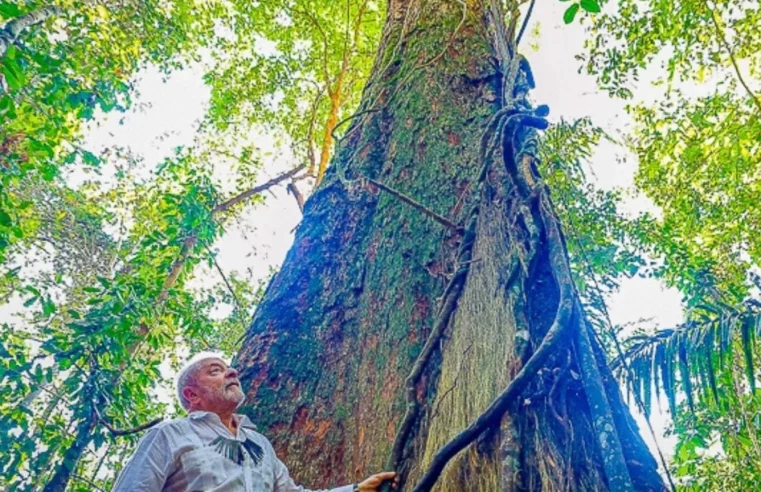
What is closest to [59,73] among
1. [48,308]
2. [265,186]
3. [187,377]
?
[48,308]

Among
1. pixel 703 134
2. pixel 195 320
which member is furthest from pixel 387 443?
pixel 703 134

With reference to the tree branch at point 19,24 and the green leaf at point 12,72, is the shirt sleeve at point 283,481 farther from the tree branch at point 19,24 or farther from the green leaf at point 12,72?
the tree branch at point 19,24

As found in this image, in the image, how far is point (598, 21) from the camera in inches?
240

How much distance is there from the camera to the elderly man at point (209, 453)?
1.46 metres

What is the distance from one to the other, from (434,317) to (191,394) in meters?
0.94

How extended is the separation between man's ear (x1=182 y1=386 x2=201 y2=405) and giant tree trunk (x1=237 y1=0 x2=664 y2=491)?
200 mm

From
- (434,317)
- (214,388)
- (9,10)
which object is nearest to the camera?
(214,388)

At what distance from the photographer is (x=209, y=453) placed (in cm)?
157

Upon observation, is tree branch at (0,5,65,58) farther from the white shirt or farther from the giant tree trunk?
the white shirt

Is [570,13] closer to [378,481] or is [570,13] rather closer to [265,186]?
[378,481]

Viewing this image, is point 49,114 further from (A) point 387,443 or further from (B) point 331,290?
(A) point 387,443

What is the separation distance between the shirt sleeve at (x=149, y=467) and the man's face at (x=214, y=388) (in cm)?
26

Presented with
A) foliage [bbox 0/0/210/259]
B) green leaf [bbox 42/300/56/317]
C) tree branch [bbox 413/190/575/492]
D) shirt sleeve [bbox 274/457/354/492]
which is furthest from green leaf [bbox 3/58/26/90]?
tree branch [bbox 413/190/575/492]

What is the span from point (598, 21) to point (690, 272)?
318 cm
